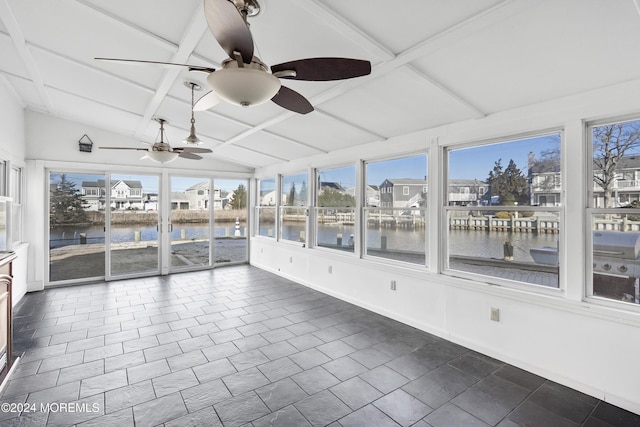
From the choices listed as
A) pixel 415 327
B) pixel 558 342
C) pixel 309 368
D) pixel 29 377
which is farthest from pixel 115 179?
pixel 558 342

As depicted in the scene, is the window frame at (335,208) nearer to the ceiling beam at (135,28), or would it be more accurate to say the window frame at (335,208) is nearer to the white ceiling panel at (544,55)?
the white ceiling panel at (544,55)

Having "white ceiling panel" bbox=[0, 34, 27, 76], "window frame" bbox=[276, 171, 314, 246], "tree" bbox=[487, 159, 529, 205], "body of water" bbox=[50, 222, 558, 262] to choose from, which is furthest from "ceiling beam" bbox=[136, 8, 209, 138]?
"body of water" bbox=[50, 222, 558, 262]

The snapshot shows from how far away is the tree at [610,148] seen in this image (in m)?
2.48

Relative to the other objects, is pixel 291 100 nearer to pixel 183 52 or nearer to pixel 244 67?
pixel 244 67

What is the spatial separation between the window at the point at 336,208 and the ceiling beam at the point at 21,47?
157 inches

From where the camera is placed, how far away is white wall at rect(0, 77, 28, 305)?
167 inches

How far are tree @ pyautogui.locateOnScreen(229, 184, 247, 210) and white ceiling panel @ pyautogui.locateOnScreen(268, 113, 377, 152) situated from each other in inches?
132

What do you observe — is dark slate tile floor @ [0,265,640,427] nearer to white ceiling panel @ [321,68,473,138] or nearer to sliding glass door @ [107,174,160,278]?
sliding glass door @ [107,174,160,278]

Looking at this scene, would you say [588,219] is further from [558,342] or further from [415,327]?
[415,327]

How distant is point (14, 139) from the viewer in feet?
15.6

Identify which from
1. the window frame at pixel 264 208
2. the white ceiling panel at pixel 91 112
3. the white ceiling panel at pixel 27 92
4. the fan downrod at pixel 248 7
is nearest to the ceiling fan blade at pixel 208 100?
the fan downrod at pixel 248 7

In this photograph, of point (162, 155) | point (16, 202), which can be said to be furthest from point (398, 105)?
point (16, 202)

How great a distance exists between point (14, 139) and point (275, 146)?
3892mm

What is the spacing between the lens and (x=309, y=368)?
2.89m
